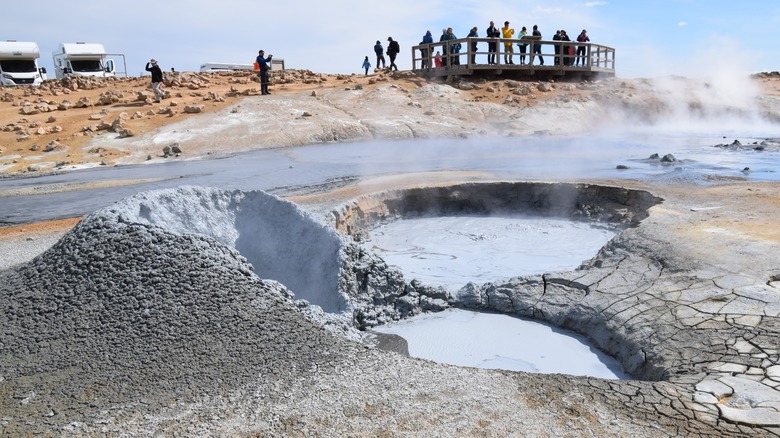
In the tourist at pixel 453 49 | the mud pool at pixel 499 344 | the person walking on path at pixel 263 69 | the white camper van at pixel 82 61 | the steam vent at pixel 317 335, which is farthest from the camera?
the white camper van at pixel 82 61

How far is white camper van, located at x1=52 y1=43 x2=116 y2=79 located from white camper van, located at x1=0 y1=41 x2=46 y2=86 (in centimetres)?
97

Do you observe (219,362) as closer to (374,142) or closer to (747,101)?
(374,142)

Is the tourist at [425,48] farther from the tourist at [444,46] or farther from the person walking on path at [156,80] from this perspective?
the person walking on path at [156,80]

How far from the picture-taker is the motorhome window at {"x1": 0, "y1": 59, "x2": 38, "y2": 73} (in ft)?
85.3

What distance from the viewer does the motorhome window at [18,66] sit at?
85.3 ft

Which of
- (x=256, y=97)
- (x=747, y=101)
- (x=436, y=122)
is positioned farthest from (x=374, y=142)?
(x=747, y=101)

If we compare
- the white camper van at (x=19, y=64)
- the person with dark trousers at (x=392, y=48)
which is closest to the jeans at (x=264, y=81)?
the person with dark trousers at (x=392, y=48)

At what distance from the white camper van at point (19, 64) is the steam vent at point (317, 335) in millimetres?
24301

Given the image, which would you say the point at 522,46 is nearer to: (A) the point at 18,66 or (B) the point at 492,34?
(B) the point at 492,34

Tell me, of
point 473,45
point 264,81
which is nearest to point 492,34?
point 473,45

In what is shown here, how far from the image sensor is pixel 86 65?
27234 millimetres

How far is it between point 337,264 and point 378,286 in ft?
1.44

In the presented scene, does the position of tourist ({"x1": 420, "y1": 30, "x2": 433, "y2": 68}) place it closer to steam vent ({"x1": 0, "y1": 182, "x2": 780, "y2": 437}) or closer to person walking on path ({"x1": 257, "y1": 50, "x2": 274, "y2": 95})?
person walking on path ({"x1": 257, "y1": 50, "x2": 274, "y2": 95})

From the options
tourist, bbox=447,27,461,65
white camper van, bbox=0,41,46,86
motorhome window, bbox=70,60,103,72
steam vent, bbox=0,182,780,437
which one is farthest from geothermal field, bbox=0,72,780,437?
motorhome window, bbox=70,60,103,72
